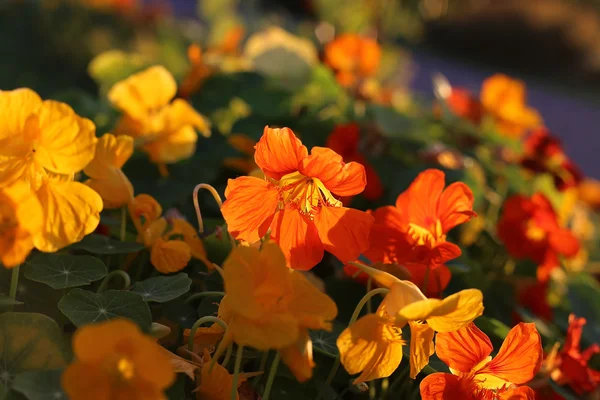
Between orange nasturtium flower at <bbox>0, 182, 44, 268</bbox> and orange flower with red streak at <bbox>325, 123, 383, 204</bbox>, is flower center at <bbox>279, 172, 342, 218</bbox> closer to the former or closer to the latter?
orange nasturtium flower at <bbox>0, 182, 44, 268</bbox>

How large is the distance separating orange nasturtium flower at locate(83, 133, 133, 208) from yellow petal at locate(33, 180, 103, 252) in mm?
101

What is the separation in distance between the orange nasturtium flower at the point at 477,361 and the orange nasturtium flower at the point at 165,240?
0.30 m

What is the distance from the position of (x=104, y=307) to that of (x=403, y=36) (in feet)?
31.6

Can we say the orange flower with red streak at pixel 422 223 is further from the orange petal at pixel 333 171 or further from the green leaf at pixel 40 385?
the green leaf at pixel 40 385

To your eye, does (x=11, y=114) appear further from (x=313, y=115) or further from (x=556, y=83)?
(x=556, y=83)

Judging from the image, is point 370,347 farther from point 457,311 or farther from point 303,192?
point 303,192

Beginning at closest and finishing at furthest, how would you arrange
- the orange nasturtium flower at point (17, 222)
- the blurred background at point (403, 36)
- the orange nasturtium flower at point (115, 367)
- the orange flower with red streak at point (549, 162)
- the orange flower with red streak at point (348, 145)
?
the orange nasturtium flower at point (115, 367) → the orange nasturtium flower at point (17, 222) → the orange flower with red streak at point (348, 145) → the orange flower with red streak at point (549, 162) → the blurred background at point (403, 36)

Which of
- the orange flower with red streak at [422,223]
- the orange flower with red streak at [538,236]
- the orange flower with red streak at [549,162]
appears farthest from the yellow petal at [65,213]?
the orange flower with red streak at [549,162]

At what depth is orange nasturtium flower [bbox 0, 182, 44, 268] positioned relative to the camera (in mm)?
608

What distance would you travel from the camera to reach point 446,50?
1047 cm

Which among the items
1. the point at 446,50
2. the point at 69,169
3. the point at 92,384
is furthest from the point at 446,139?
the point at 446,50

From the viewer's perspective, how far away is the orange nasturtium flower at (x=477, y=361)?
2.23 ft

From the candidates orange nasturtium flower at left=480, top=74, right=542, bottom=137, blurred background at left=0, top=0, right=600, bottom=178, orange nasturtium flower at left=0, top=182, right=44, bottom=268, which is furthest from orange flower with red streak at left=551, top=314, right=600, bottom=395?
blurred background at left=0, top=0, right=600, bottom=178

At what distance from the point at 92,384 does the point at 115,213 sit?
1.73 feet
